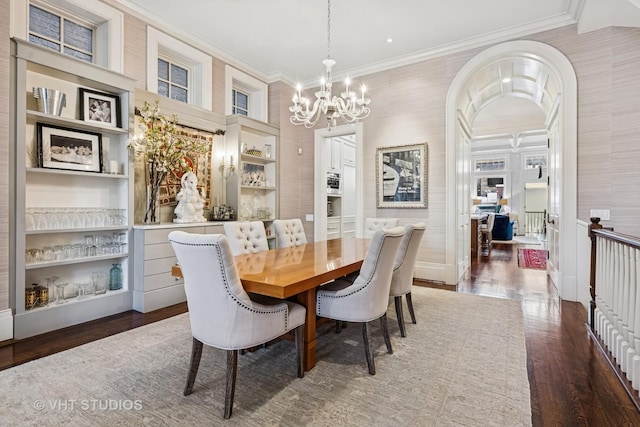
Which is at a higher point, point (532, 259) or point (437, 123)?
point (437, 123)

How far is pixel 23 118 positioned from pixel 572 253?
18.6 feet

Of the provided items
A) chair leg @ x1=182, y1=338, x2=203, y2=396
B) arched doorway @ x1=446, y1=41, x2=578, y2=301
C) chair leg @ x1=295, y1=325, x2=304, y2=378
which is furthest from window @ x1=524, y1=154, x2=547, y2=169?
chair leg @ x1=182, y1=338, x2=203, y2=396

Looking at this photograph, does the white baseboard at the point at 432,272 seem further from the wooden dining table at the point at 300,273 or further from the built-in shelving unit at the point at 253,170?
the built-in shelving unit at the point at 253,170

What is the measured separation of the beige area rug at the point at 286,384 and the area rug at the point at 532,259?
12.2ft

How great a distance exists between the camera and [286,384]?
1.98 meters

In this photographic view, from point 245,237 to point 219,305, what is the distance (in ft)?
5.06

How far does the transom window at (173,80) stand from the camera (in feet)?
13.7

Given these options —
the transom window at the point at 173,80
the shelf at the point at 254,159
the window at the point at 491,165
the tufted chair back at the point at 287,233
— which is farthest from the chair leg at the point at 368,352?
the window at the point at 491,165

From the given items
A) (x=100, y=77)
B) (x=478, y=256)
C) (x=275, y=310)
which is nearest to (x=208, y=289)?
(x=275, y=310)

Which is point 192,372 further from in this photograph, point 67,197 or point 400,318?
point 67,197

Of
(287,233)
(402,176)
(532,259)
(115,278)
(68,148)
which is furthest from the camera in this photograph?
(532,259)

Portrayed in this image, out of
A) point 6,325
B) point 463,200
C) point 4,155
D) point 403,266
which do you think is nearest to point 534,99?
point 463,200

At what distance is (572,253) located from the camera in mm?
3816

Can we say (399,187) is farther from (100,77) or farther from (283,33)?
(100,77)
